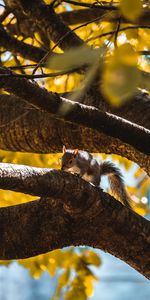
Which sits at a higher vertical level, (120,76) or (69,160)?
(120,76)

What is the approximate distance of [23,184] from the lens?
57.0 inches

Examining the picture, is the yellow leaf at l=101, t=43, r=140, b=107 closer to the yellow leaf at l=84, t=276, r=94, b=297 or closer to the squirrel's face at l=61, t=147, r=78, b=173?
the yellow leaf at l=84, t=276, r=94, b=297

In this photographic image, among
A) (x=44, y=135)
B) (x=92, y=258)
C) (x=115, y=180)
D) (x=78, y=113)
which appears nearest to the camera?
(x=78, y=113)

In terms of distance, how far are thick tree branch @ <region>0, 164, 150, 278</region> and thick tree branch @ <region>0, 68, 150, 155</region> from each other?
278mm

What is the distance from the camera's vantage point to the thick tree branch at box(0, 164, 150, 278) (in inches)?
70.3

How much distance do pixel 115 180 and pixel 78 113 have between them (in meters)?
1.75

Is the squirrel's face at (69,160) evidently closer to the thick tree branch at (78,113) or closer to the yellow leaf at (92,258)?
the yellow leaf at (92,258)

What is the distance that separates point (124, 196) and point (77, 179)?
134cm

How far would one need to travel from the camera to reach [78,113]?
1434 mm

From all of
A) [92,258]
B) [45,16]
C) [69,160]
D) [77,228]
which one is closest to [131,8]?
[77,228]

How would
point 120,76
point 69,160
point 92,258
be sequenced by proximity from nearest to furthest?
point 120,76, point 92,258, point 69,160

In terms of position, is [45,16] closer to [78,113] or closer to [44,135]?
[44,135]

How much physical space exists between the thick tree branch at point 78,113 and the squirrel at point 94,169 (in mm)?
1381

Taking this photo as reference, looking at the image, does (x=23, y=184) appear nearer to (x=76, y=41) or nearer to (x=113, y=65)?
(x=113, y=65)
